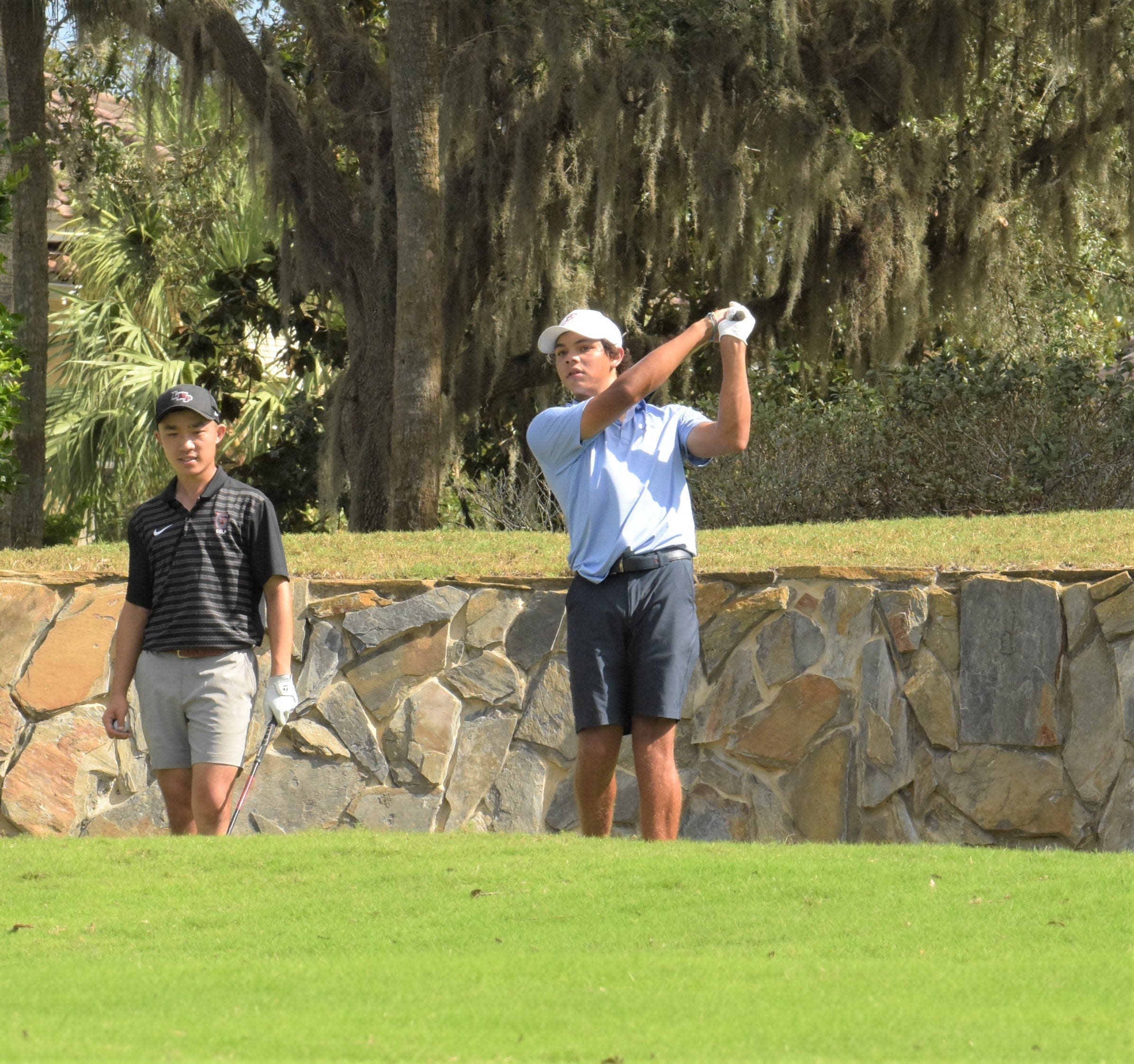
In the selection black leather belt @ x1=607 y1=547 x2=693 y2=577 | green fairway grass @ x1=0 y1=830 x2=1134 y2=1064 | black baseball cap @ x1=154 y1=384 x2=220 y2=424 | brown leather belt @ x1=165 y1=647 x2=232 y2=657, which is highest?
black baseball cap @ x1=154 y1=384 x2=220 y2=424

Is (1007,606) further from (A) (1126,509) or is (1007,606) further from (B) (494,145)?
(B) (494,145)

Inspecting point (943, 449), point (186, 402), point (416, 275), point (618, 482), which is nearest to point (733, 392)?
point (618, 482)

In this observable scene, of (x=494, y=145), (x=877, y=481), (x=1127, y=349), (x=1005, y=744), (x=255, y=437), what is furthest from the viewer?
(x=255, y=437)

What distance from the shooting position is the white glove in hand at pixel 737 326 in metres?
4.77

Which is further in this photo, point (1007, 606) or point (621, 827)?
point (621, 827)

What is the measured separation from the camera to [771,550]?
26.5 feet

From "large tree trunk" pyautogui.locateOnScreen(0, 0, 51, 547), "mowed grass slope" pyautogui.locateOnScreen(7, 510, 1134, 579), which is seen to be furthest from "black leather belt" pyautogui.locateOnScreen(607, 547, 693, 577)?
"large tree trunk" pyautogui.locateOnScreen(0, 0, 51, 547)

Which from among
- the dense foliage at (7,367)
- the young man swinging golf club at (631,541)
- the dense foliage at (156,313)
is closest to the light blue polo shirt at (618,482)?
the young man swinging golf club at (631,541)

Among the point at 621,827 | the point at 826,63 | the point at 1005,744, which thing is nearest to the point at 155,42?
the point at 826,63

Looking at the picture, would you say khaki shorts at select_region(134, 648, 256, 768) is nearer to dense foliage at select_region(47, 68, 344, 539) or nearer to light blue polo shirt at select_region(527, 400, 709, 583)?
light blue polo shirt at select_region(527, 400, 709, 583)

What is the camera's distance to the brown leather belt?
5141 mm

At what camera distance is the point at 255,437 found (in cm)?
1867

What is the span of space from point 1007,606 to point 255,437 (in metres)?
13.3

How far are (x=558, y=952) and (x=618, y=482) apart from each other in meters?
1.63
